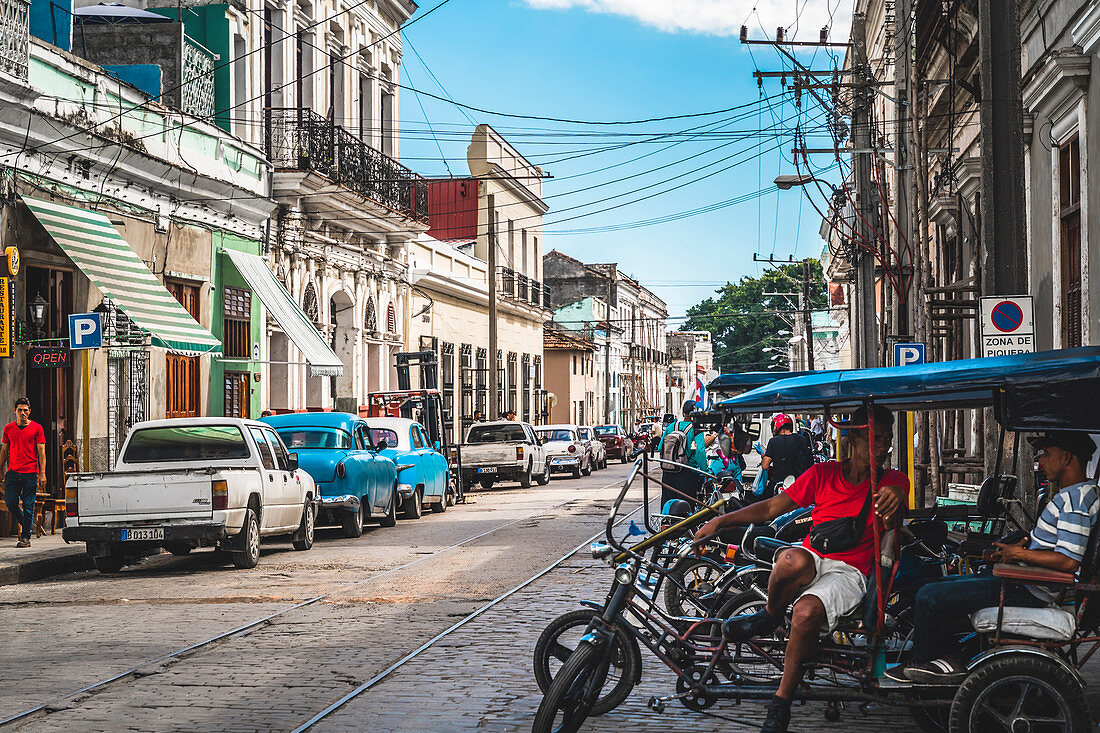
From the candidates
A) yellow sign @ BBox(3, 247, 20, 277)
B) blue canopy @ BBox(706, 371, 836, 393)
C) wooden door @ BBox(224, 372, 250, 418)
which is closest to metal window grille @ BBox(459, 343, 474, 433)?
wooden door @ BBox(224, 372, 250, 418)

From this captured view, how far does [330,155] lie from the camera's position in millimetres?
29406

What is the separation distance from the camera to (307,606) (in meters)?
11.8

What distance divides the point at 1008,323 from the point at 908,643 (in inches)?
200

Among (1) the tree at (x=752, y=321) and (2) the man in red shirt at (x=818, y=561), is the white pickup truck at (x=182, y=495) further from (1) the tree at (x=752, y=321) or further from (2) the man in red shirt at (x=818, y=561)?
(1) the tree at (x=752, y=321)

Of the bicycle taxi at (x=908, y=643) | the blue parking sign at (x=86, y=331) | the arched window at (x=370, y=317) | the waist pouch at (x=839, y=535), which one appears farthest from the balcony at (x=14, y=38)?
the arched window at (x=370, y=317)

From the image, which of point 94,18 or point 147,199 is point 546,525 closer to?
point 147,199

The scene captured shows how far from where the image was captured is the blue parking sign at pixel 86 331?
17.2m

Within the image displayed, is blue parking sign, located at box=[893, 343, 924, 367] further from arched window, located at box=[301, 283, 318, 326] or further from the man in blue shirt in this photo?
arched window, located at box=[301, 283, 318, 326]

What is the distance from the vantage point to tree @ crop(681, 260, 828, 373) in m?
107

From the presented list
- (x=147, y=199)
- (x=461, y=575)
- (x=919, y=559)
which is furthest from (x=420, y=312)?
(x=919, y=559)

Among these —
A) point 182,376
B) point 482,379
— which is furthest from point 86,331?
point 482,379

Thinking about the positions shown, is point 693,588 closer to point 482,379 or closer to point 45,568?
point 45,568

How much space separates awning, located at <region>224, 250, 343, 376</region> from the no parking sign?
1649cm

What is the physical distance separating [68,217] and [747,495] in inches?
463
